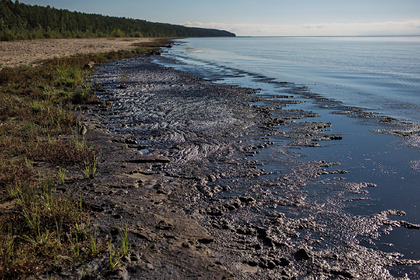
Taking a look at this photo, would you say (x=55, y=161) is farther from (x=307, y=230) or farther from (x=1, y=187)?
(x=307, y=230)

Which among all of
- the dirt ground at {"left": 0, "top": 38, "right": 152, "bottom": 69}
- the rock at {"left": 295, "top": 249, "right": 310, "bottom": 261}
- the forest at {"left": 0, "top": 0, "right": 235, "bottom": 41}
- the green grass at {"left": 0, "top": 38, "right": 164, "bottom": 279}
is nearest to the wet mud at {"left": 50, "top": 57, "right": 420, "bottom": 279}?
the rock at {"left": 295, "top": 249, "right": 310, "bottom": 261}

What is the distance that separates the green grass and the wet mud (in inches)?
9.6

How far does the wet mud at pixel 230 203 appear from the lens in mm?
3084

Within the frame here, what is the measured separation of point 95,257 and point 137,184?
1.92 m

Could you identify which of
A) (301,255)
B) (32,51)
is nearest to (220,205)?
(301,255)

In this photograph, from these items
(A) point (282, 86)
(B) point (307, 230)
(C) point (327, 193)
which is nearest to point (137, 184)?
(B) point (307, 230)

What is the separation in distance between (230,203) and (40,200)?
2.63 meters

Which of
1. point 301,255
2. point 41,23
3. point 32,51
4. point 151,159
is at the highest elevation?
point 41,23

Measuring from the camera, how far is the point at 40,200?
11.6 feet

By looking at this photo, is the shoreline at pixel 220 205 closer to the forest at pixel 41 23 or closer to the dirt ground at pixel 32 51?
the dirt ground at pixel 32 51

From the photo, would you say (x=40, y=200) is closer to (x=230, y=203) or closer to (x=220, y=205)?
(x=220, y=205)

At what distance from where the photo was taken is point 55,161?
525cm

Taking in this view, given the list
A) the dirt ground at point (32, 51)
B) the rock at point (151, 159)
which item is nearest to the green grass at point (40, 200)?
the rock at point (151, 159)

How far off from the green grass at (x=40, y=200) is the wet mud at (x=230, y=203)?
24 cm
